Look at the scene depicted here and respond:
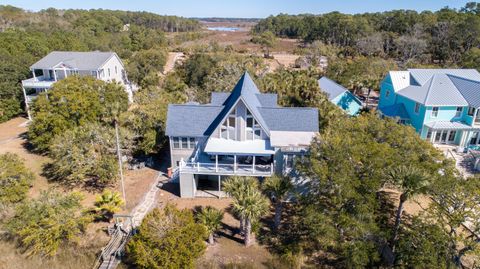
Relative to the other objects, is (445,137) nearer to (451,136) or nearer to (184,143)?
(451,136)

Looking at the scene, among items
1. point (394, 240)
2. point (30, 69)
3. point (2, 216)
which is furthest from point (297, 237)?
point (30, 69)

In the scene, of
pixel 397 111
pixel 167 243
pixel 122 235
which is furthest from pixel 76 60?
pixel 397 111

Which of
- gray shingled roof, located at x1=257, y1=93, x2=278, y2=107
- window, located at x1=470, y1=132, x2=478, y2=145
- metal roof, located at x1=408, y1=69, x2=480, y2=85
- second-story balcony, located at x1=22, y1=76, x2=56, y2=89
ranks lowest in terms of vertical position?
window, located at x1=470, y1=132, x2=478, y2=145

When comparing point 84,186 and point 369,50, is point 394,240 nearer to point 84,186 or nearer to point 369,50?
point 84,186

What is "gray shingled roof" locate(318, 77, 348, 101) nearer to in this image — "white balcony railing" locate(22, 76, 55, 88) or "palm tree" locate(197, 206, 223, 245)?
"palm tree" locate(197, 206, 223, 245)

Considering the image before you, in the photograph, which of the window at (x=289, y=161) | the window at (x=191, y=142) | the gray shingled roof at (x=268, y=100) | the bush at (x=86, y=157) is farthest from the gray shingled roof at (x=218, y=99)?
the bush at (x=86, y=157)

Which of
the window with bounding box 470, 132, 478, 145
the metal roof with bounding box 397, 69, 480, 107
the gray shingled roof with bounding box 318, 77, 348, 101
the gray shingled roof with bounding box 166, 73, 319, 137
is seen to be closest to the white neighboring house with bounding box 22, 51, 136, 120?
the gray shingled roof with bounding box 166, 73, 319, 137

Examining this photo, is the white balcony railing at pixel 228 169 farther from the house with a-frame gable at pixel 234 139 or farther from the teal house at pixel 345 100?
the teal house at pixel 345 100
